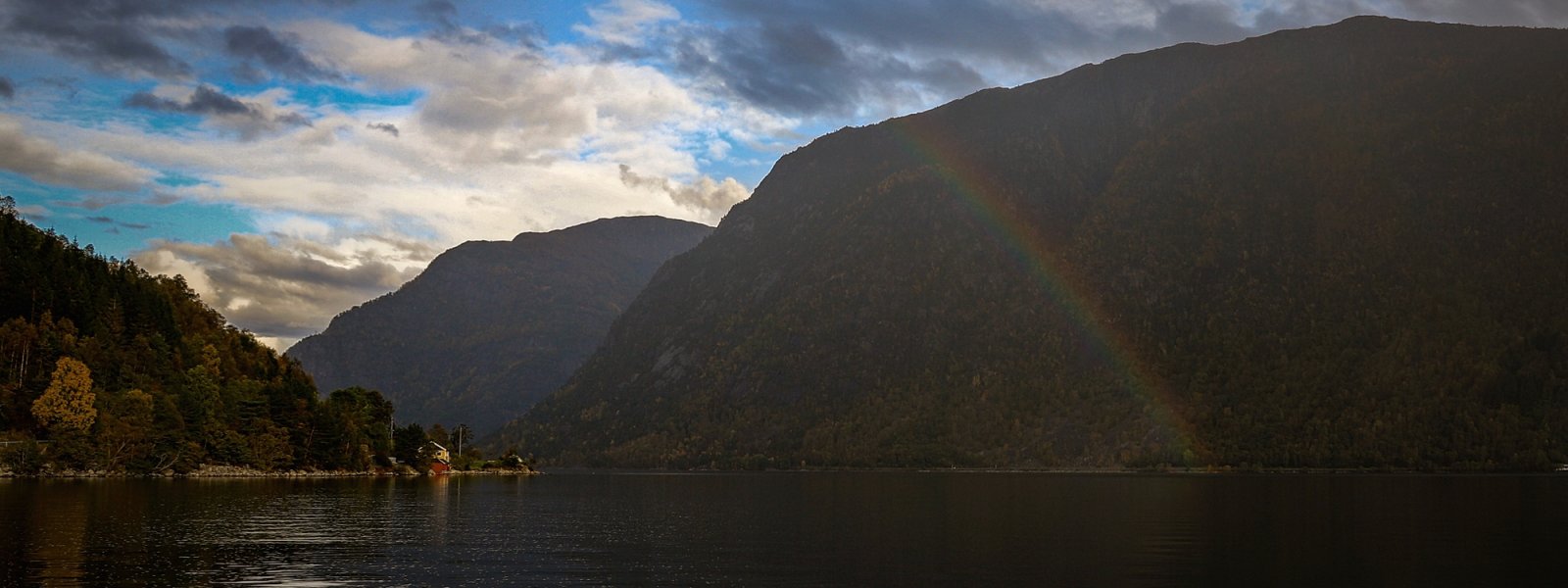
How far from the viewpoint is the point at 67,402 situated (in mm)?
171250

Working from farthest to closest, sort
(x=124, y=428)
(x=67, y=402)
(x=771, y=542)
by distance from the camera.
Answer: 1. (x=124, y=428)
2. (x=67, y=402)
3. (x=771, y=542)

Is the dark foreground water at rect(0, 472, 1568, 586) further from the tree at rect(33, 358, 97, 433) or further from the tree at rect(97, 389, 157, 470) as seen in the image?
the tree at rect(97, 389, 157, 470)

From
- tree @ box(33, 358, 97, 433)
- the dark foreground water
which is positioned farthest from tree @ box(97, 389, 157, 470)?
the dark foreground water

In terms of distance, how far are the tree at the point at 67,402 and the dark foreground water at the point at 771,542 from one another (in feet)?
147

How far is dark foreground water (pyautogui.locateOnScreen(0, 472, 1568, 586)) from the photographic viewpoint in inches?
2196

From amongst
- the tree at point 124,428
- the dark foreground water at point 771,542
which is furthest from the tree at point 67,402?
the dark foreground water at point 771,542

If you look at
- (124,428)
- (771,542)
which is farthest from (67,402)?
(771,542)

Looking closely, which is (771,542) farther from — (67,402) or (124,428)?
(124,428)

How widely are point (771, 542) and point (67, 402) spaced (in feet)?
438

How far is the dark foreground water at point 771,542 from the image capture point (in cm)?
5578

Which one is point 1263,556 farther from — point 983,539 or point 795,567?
point 795,567

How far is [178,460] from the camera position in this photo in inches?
7313

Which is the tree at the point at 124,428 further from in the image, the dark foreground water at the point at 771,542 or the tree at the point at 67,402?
the dark foreground water at the point at 771,542

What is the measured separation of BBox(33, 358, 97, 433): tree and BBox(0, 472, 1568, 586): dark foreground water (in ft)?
147
